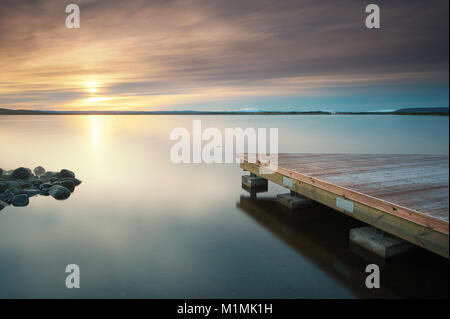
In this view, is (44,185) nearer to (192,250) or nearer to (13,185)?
(13,185)

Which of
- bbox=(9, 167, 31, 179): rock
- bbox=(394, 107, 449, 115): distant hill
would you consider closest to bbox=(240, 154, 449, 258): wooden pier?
bbox=(394, 107, 449, 115): distant hill

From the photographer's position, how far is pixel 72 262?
4.50m

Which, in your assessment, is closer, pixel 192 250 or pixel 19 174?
pixel 192 250

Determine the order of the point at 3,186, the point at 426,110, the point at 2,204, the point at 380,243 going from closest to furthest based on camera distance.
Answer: the point at 426,110
the point at 380,243
the point at 2,204
the point at 3,186

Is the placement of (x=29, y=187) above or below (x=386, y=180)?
below

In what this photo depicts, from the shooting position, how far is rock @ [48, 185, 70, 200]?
7908mm

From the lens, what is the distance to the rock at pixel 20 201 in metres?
7.19

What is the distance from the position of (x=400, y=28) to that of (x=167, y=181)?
28.2ft

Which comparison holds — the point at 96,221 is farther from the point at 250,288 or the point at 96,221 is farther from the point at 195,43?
the point at 195,43

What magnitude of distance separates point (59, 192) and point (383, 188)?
8.18 m

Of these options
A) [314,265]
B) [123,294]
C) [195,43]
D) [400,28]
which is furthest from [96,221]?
[195,43]

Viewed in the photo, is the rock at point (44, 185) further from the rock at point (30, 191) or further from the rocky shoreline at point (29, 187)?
the rock at point (30, 191)

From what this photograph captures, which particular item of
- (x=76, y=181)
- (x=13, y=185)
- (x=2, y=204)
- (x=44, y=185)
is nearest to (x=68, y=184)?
(x=44, y=185)

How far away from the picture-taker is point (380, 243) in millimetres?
4062
